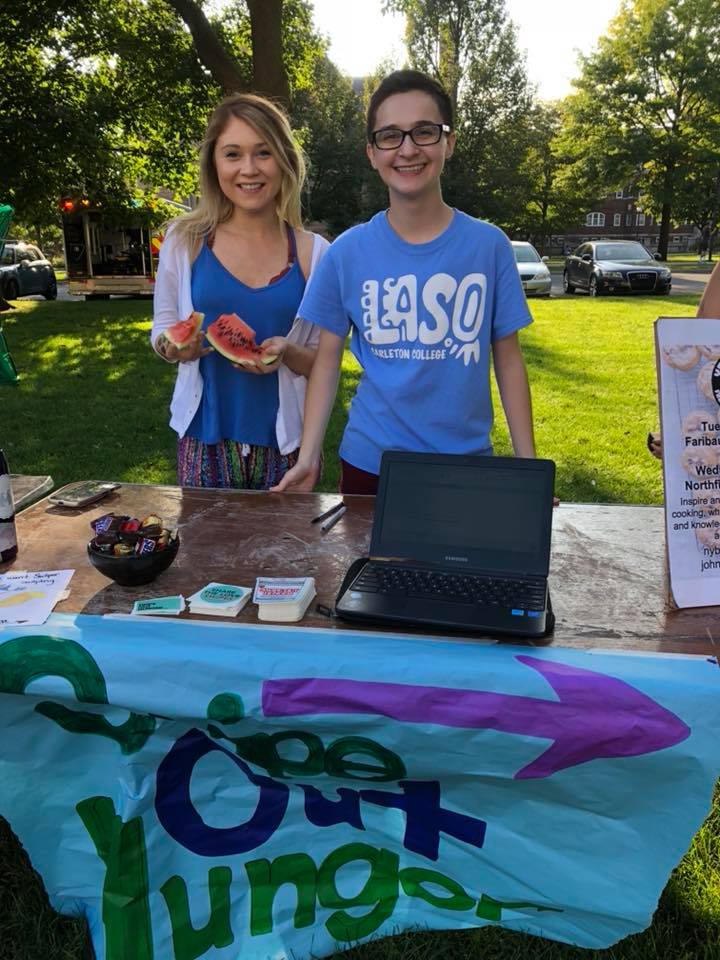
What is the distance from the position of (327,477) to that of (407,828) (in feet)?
13.8

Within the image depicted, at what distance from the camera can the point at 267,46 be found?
36.0 ft

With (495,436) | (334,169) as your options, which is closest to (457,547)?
(495,436)

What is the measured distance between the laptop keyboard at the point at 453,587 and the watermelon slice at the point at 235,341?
1002 mm

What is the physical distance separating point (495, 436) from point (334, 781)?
5338 mm

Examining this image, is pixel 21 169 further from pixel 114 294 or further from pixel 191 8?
pixel 114 294

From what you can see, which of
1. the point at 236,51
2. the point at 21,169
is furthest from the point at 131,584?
the point at 236,51

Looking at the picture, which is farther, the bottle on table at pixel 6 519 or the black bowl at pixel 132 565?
the bottle on table at pixel 6 519

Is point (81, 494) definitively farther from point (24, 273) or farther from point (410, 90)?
point (24, 273)

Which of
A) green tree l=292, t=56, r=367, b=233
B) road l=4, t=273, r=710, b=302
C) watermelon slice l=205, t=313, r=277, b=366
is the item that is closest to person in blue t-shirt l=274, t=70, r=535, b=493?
watermelon slice l=205, t=313, r=277, b=366

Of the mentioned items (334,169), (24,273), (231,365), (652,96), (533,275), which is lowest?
(231,365)

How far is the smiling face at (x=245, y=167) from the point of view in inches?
103

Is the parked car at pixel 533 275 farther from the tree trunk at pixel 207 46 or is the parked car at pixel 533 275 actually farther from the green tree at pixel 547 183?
the green tree at pixel 547 183

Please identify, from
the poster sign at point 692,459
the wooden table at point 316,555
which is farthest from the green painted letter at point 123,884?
the poster sign at point 692,459

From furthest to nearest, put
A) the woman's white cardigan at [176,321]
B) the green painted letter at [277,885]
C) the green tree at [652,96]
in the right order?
the green tree at [652,96] < the woman's white cardigan at [176,321] < the green painted letter at [277,885]
